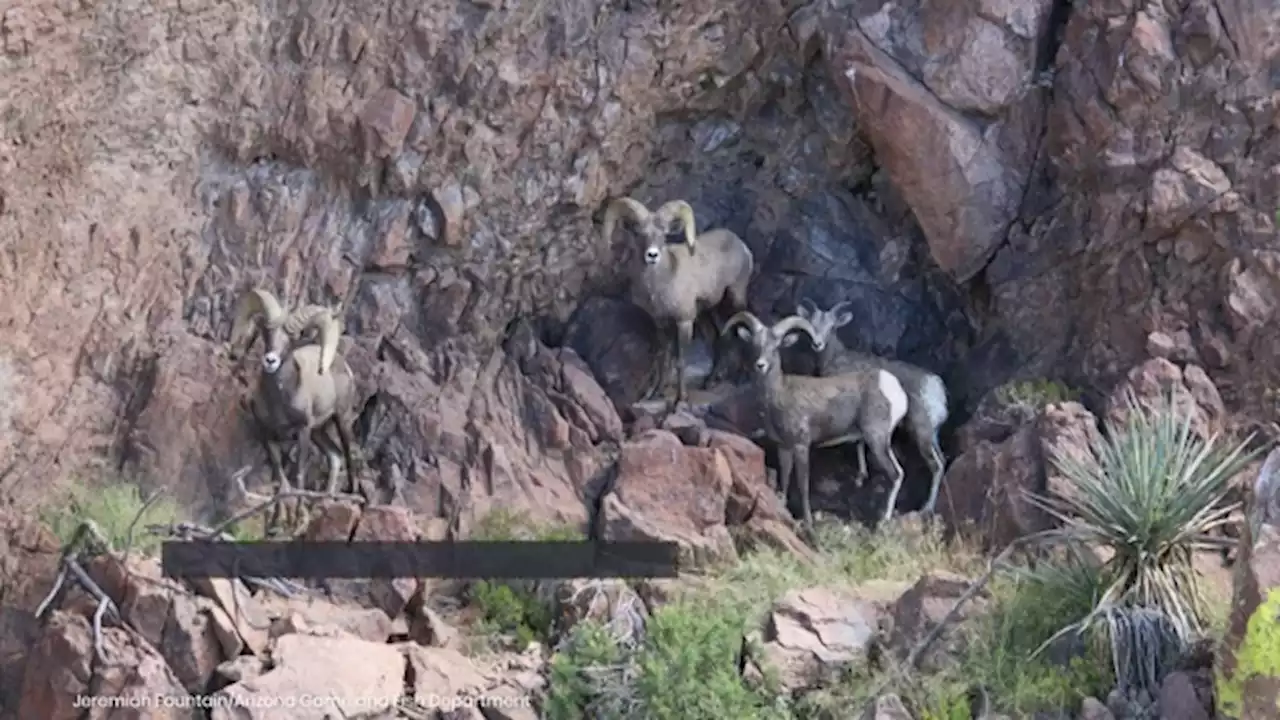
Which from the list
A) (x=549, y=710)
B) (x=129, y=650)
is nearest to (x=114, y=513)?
(x=129, y=650)

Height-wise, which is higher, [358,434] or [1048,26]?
[1048,26]

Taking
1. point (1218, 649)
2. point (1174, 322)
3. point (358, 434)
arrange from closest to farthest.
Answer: point (1218, 649), point (1174, 322), point (358, 434)

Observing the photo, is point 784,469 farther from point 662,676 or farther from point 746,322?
point 662,676

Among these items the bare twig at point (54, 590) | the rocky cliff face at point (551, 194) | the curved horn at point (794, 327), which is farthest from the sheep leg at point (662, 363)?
the bare twig at point (54, 590)

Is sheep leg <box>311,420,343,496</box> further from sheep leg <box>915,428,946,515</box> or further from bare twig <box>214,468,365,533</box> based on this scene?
sheep leg <box>915,428,946,515</box>

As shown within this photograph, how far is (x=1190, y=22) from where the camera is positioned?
9711 millimetres

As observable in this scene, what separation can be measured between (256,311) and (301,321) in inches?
11.0

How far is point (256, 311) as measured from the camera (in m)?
9.63

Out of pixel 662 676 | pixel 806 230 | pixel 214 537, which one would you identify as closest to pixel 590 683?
pixel 662 676

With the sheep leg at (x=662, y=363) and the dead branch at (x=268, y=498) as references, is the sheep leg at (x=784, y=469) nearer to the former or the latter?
the sheep leg at (x=662, y=363)

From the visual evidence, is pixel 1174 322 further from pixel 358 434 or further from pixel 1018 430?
pixel 358 434

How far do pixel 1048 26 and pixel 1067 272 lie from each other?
5.49 ft

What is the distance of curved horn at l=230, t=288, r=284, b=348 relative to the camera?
953cm

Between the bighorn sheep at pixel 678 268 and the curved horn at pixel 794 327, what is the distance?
56cm
